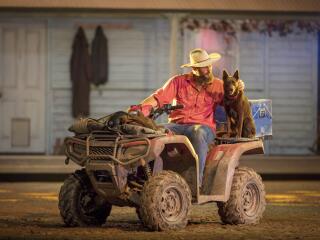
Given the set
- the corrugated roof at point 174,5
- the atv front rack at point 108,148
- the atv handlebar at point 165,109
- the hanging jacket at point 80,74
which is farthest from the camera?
the hanging jacket at point 80,74

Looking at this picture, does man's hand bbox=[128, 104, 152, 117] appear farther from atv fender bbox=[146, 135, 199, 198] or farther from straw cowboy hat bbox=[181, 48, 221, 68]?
straw cowboy hat bbox=[181, 48, 221, 68]

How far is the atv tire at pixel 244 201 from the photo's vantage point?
12367 mm

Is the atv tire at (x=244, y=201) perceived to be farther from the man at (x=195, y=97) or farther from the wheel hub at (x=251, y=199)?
the man at (x=195, y=97)

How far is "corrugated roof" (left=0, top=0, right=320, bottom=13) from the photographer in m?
21.5

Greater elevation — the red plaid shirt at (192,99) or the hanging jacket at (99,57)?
the hanging jacket at (99,57)

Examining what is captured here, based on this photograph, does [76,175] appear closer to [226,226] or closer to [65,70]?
[226,226]

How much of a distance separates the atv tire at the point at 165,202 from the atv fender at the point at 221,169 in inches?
21.5

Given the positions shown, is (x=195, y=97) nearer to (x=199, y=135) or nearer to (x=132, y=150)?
(x=199, y=135)

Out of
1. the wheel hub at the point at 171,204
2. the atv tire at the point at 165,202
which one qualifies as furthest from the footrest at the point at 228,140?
the wheel hub at the point at 171,204

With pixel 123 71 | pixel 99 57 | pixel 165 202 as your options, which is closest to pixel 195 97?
pixel 165 202

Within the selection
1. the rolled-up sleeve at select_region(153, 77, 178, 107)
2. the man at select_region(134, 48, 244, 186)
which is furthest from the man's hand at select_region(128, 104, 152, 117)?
the rolled-up sleeve at select_region(153, 77, 178, 107)

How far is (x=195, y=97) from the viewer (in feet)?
40.9

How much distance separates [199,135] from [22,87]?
12948 millimetres

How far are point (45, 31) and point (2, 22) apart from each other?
0.98 m
